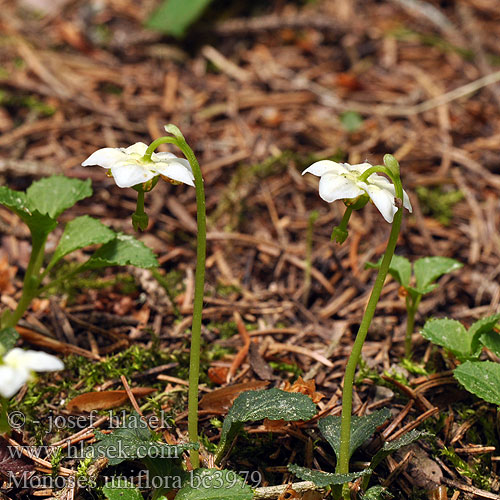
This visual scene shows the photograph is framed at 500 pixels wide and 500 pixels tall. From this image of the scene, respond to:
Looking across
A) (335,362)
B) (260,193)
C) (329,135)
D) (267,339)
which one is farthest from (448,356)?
(329,135)

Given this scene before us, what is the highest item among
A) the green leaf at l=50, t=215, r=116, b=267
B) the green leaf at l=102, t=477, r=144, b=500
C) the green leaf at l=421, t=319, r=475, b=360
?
the green leaf at l=50, t=215, r=116, b=267

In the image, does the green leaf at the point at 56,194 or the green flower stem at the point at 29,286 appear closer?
the green flower stem at the point at 29,286

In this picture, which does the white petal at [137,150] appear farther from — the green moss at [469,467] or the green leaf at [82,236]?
the green moss at [469,467]

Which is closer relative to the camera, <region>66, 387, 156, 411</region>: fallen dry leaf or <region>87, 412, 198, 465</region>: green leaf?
<region>87, 412, 198, 465</region>: green leaf

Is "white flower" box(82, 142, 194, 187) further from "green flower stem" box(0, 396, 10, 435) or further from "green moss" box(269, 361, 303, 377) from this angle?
"green moss" box(269, 361, 303, 377)

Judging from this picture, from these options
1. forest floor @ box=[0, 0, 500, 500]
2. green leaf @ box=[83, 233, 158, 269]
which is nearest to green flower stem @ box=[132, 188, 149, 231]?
green leaf @ box=[83, 233, 158, 269]

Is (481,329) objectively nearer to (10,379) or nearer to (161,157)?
(161,157)

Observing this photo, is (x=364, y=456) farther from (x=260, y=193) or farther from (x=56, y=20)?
(x=56, y=20)

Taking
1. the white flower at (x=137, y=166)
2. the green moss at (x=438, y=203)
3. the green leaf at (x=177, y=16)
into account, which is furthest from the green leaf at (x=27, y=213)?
the green leaf at (x=177, y=16)
